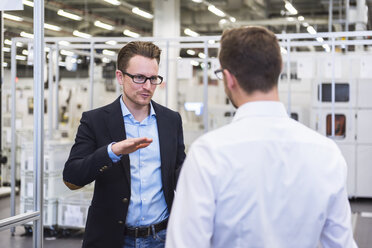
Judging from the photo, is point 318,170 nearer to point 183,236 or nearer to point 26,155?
point 183,236

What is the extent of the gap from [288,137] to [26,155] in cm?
539

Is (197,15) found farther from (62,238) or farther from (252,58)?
(252,58)

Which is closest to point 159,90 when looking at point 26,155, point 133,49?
point 26,155

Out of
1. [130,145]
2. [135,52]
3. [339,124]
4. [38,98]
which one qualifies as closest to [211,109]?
[339,124]

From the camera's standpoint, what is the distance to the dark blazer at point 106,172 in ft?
6.35

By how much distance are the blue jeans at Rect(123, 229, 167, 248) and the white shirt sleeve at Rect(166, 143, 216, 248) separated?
0.66 meters

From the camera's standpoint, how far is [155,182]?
6.61ft

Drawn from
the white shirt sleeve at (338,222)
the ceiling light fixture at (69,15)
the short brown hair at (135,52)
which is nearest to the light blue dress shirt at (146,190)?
the short brown hair at (135,52)

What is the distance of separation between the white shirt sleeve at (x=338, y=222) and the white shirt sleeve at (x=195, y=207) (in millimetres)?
328

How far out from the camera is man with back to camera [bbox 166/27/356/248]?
4.19 ft

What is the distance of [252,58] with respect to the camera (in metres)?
1.32

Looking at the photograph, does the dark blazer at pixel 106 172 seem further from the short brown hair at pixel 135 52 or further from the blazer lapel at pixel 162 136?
the short brown hair at pixel 135 52

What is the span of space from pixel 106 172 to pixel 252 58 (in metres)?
0.89

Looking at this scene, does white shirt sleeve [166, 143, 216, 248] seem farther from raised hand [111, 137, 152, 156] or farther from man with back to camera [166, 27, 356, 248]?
raised hand [111, 137, 152, 156]
